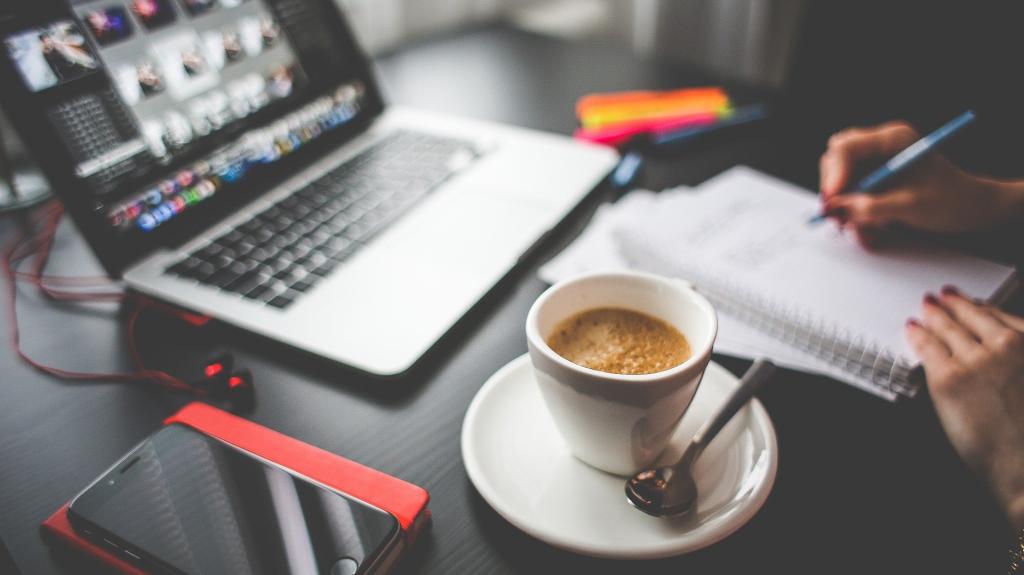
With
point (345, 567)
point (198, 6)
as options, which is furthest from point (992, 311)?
point (198, 6)

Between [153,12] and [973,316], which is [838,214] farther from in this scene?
[153,12]

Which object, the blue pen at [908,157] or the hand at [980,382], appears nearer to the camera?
the hand at [980,382]

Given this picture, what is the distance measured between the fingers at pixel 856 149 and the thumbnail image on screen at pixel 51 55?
0.76m

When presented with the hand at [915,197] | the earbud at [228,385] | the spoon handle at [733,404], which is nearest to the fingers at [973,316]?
the hand at [915,197]

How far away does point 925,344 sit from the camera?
528mm

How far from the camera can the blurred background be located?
1533mm

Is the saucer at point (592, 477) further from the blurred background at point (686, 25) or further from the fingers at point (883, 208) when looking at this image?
the blurred background at point (686, 25)

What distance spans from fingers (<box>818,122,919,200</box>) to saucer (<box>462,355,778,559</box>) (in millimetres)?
322

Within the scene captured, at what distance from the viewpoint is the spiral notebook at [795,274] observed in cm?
54

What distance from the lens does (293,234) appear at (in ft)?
2.23

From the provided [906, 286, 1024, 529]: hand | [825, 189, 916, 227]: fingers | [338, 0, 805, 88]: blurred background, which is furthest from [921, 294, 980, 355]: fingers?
Result: [338, 0, 805, 88]: blurred background

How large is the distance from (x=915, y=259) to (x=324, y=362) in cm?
57

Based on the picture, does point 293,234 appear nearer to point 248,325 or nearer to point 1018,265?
point 248,325

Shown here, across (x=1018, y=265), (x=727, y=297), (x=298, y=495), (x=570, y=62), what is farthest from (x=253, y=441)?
(x=570, y=62)
